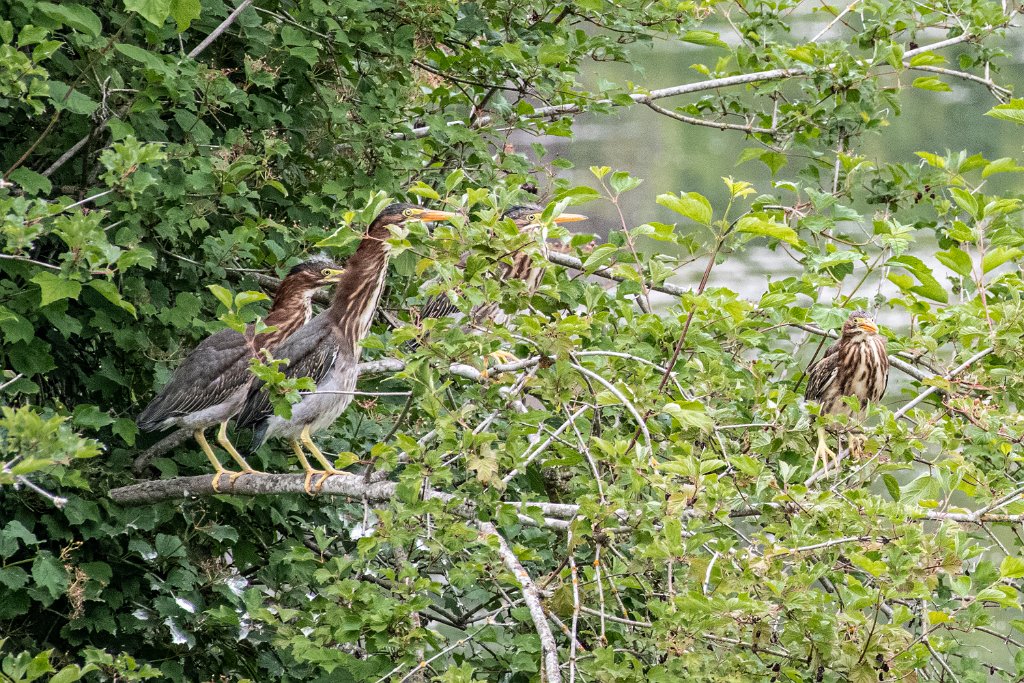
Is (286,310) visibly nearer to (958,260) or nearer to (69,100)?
(69,100)

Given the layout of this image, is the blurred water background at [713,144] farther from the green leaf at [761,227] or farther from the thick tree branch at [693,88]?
the green leaf at [761,227]

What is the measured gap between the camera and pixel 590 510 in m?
2.47

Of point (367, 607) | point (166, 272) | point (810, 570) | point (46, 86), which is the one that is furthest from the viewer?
point (166, 272)

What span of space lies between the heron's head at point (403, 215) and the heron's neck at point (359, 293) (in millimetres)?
85

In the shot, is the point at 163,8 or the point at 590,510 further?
the point at 163,8

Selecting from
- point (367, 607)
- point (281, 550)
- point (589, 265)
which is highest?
point (589, 265)

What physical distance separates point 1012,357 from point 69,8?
2.57m

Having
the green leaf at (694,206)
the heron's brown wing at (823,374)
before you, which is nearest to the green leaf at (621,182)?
the green leaf at (694,206)

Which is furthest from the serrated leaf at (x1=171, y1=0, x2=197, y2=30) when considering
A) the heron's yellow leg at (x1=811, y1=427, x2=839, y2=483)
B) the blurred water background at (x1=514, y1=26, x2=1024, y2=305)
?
the blurred water background at (x1=514, y1=26, x2=1024, y2=305)

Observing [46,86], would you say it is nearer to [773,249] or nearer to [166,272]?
[166,272]

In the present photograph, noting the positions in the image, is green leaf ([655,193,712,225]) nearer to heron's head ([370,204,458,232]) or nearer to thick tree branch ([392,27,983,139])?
heron's head ([370,204,458,232])

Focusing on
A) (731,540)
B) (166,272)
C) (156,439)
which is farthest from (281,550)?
(731,540)

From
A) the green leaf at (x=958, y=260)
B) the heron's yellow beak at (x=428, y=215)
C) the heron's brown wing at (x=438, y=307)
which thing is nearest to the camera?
the green leaf at (x=958, y=260)

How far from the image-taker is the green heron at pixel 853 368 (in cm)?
434
